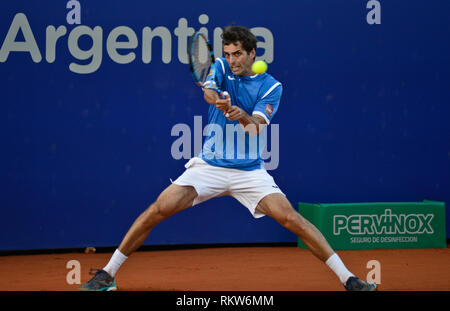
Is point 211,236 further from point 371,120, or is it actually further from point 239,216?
point 371,120

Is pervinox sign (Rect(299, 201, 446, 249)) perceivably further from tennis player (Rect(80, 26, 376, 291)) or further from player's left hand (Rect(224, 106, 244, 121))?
player's left hand (Rect(224, 106, 244, 121))

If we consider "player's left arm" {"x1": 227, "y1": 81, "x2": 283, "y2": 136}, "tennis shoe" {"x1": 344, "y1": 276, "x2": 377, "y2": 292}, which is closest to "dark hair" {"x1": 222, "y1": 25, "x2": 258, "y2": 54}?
"player's left arm" {"x1": 227, "y1": 81, "x2": 283, "y2": 136}

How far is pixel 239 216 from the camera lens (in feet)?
20.6

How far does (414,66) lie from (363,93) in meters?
0.66

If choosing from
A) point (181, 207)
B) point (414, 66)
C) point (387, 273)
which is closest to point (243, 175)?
point (181, 207)

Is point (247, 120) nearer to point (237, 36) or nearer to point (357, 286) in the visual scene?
point (237, 36)

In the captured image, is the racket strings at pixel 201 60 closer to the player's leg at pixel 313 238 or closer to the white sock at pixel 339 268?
the player's leg at pixel 313 238

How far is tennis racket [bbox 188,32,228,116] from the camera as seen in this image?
3.66 metres

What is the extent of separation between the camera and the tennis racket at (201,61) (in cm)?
366

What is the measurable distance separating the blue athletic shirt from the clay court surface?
1013mm

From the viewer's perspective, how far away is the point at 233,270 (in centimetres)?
509

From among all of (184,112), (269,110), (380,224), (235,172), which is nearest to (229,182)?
(235,172)

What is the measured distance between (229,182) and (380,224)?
289 cm
